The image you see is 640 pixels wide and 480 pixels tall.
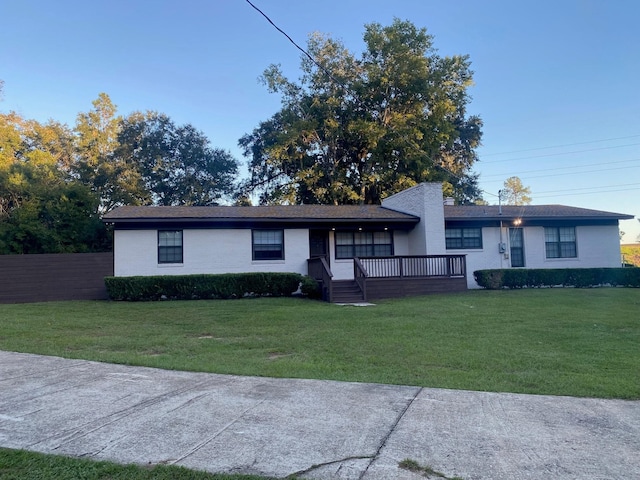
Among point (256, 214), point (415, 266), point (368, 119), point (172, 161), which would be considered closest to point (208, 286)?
point (256, 214)

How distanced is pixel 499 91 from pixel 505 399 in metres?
21.5

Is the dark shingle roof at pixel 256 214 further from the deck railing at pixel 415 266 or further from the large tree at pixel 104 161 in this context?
the large tree at pixel 104 161

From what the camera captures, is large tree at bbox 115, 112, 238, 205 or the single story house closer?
the single story house

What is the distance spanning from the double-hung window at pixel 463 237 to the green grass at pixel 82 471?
17.2m

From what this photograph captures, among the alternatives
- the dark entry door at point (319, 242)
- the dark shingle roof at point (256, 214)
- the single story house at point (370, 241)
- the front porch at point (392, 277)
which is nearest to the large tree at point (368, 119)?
the single story house at point (370, 241)

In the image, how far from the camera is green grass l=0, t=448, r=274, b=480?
2803mm

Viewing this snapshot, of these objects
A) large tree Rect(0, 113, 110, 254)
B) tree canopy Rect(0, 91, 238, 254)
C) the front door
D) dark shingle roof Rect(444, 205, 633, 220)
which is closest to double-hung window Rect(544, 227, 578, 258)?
dark shingle roof Rect(444, 205, 633, 220)

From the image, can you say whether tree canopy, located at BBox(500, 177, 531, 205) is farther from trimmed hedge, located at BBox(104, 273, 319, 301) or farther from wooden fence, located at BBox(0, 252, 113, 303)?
wooden fence, located at BBox(0, 252, 113, 303)

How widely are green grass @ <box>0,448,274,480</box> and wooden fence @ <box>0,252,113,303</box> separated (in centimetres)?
1369

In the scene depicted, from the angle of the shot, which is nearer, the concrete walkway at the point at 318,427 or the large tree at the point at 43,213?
the concrete walkway at the point at 318,427

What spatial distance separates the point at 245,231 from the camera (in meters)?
17.1

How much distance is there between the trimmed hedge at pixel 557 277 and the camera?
17.6 m

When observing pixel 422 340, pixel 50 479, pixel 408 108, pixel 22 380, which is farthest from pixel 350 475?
pixel 408 108

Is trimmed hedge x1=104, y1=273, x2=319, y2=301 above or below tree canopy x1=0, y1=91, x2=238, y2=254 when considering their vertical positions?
below
